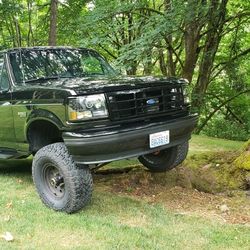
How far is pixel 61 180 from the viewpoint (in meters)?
4.38

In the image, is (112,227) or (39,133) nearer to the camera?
(112,227)

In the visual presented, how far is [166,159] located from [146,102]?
1.36m

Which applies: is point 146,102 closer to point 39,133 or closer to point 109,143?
point 109,143

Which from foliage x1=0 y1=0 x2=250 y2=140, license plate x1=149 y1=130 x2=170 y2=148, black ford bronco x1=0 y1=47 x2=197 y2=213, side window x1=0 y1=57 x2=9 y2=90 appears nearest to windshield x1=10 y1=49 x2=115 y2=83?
black ford bronco x1=0 y1=47 x2=197 y2=213

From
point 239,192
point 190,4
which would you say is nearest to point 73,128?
point 239,192

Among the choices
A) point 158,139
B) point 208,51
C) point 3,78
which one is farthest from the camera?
point 208,51

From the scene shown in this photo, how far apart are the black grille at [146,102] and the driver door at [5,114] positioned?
5.20ft

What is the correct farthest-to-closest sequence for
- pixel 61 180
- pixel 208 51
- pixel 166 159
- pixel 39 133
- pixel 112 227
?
pixel 208 51, pixel 166 159, pixel 39 133, pixel 61 180, pixel 112 227

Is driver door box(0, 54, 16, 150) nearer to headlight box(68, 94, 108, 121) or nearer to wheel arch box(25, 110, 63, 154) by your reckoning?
wheel arch box(25, 110, 63, 154)

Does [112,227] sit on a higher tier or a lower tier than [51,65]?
lower

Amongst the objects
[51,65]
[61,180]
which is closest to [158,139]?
[61,180]

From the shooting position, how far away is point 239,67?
1467 cm

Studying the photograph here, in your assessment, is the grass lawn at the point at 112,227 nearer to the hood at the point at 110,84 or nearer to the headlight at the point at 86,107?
the headlight at the point at 86,107

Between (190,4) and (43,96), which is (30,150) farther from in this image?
(190,4)
